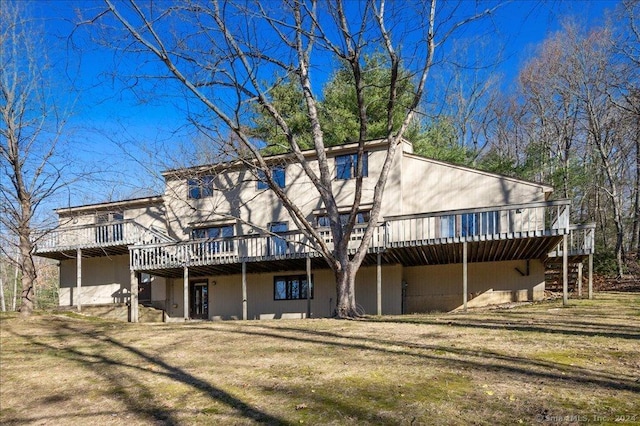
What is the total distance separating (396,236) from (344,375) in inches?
451

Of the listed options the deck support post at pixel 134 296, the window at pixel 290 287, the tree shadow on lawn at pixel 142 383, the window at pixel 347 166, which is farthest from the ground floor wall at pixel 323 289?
the tree shadow on lawn at pixel 142 383

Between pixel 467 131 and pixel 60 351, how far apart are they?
30766 mm

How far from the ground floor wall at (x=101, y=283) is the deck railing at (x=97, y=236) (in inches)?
65.7

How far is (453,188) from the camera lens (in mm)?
18000

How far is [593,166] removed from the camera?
2795 centimetres

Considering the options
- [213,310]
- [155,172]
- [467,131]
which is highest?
[467,131]

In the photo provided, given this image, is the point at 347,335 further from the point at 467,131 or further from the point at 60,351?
the point at 467,131

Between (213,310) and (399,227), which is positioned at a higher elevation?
(399,227)

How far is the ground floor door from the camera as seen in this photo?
72.8ft

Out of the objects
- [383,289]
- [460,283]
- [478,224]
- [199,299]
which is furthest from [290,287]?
[478,224]

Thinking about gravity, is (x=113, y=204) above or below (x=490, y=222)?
above

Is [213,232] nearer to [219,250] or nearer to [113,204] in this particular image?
[219,250]

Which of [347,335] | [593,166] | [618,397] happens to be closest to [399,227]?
[347,335]

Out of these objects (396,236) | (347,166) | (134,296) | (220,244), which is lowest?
(134,296)
